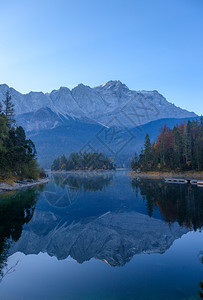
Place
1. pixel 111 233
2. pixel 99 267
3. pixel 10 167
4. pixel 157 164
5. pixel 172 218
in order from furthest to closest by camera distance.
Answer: pixel 157 164, pixel 10 167, pixel 172 218, pixel 111 233, pixel 99 267

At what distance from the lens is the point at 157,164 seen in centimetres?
9156

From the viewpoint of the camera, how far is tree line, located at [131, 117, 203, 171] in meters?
70.6

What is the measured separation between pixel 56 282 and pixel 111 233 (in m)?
7.62

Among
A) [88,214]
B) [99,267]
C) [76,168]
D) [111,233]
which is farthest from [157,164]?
[76,168]

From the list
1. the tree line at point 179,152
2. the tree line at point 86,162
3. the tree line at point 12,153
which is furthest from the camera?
the tree line at point 86,162

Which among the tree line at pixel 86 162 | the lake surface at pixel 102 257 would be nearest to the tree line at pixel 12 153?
the lake surface at pixel 102 257

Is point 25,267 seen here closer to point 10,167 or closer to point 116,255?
point 116,255

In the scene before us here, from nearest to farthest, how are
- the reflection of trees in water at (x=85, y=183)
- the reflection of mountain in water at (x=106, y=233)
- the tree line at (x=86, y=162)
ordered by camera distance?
the reflection of mountain in water at (x=106, y=233) → the reflection of trees in water at (x=85, y=183) → the tree line at (x=86, y=162)

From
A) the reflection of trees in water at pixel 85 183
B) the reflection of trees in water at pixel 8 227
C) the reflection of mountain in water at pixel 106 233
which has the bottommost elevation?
the reflection of trees in water at pixel 85 183

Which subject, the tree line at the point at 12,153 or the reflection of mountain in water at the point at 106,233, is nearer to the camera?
the reflection of mountain in water at the point at 106,233

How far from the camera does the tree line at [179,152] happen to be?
7062 centimetres

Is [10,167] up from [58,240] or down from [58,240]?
up

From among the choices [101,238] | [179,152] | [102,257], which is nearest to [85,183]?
[179,152]

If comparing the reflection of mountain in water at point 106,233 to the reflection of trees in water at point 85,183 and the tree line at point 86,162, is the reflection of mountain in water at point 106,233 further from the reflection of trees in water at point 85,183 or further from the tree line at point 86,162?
the tree line at point 86,162
